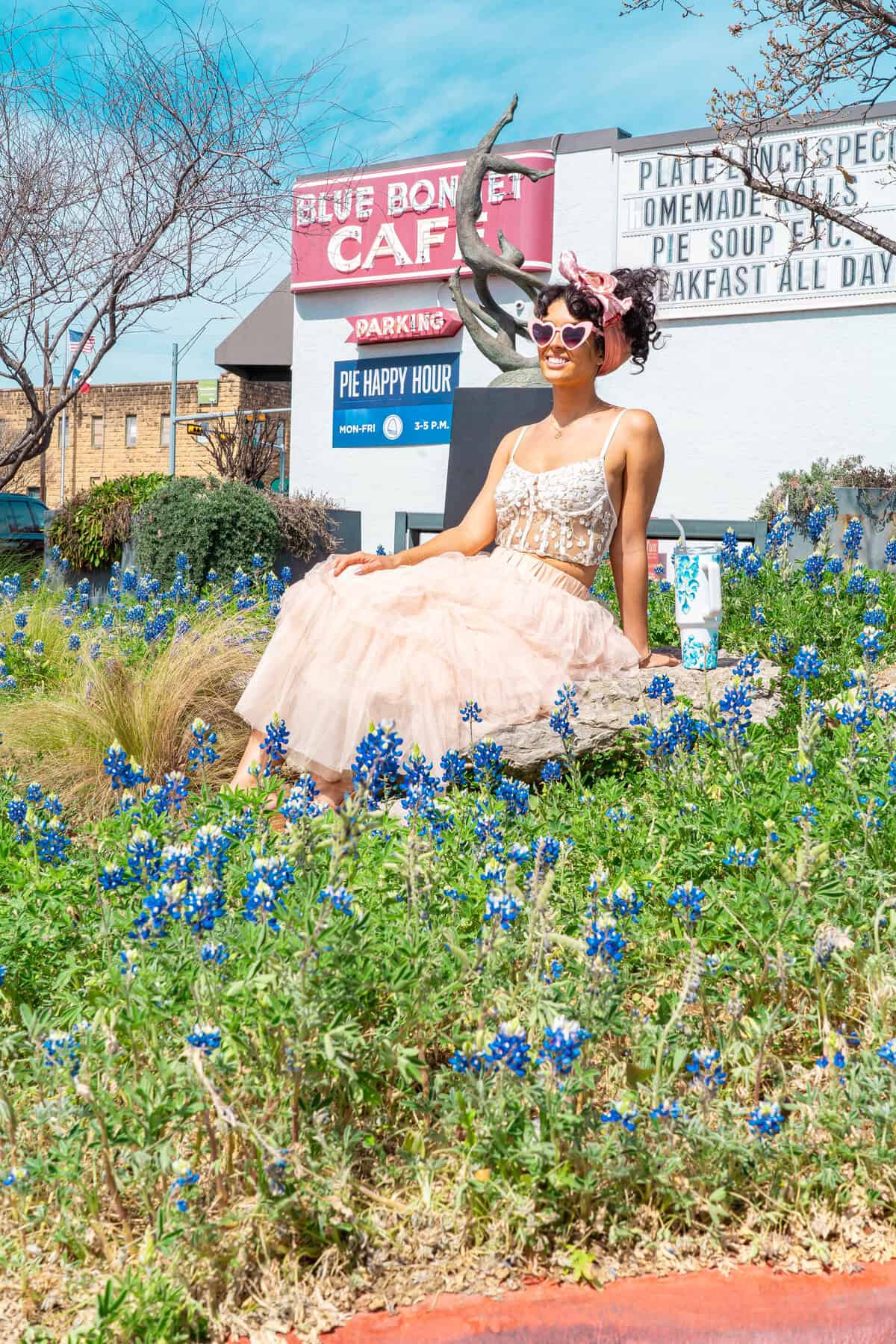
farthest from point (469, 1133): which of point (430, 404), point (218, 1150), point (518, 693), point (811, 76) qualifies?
point (430, 404)

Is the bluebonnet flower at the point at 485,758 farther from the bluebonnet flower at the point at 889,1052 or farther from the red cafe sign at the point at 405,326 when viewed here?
the red cafe sign at the point at 405,326

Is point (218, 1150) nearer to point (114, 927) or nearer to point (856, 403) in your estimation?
point (114, 927)

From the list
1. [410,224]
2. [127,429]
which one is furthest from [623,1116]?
[127,429]

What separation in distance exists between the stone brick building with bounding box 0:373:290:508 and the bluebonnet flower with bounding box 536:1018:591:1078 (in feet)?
108

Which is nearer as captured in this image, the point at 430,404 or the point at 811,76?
the point at 811,76

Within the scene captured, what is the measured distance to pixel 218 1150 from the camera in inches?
84.2

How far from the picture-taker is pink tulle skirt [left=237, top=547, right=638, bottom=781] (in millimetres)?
4055

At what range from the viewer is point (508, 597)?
4.57 metres

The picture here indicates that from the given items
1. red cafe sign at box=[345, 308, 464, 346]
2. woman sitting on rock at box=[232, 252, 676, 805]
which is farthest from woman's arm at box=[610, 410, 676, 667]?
red cafe sign at box=[345, 308, 464, 346]

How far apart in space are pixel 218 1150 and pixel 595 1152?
679mm

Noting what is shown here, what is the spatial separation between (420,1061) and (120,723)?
10.2ft

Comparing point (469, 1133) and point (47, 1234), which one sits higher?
point (469, 1133)

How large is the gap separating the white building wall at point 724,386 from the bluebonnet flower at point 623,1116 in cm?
1363

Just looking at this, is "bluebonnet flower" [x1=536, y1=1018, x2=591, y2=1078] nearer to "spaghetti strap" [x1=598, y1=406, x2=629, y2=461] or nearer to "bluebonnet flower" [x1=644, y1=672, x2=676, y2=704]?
"bluebonnet flower" [x1=644, y1=672, x2=676, y2=704]
